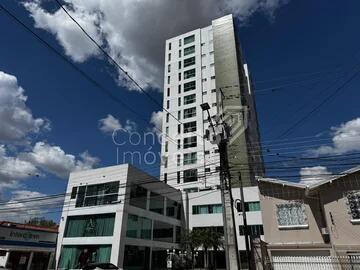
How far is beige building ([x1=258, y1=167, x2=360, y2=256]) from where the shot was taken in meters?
17.5

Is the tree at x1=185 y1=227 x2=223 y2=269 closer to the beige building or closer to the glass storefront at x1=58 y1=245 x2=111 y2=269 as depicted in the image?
the glass storefront at x1=58 y1=245 x2=111 y2=269

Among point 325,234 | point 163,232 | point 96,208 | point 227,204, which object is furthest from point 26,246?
point 325,234

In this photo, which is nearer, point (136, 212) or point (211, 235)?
point (136, 212)

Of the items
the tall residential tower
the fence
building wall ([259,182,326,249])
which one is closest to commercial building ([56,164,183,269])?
the tall residential tower

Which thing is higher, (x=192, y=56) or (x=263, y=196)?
(x=192, y=56)

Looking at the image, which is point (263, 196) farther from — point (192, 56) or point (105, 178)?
point (192, 56)

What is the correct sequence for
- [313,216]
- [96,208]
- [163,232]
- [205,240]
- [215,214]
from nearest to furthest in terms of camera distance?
[313,216]
[96,208]
[205,240]
[163,232]
[215,214]

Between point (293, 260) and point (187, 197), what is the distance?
30.8 m

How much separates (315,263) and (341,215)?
3410mm

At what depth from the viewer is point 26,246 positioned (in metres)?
29.6

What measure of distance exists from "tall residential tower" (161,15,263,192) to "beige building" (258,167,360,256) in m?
29.4

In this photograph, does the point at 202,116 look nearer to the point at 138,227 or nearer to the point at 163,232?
the point at 163,232

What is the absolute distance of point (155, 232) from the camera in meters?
39.4

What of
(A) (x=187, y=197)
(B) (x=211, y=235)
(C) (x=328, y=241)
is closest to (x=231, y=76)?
(A) (x=187, y=197)
